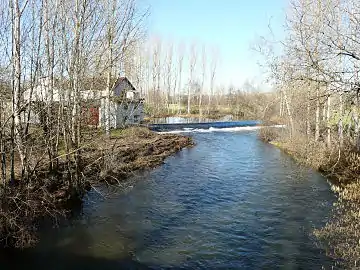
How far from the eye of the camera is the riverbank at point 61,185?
715 cm

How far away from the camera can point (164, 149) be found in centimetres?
2030

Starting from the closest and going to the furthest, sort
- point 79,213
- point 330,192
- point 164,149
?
point 79,213 → point 330,192 → point 164,149

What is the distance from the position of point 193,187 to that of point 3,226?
6.79m

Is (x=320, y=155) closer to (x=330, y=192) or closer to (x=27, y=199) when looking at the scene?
(x=330, y=192)

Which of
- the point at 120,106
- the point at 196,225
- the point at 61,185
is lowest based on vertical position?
the point at 196,225

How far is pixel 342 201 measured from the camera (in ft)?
34.0

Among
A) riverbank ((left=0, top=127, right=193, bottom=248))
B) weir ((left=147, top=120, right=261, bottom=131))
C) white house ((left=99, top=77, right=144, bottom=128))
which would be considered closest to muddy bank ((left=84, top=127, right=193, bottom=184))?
riverbank ((left=0, top=127, right=193, bottom=248))

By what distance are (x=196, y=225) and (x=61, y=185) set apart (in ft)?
14.6

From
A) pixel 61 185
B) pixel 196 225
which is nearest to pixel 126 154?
pixel 61 185

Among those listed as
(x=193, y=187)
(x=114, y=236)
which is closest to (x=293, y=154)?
(x=193, y=187)

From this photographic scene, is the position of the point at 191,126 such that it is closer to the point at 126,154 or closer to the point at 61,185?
the point at 126,154

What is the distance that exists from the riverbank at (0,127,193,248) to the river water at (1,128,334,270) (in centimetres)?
45

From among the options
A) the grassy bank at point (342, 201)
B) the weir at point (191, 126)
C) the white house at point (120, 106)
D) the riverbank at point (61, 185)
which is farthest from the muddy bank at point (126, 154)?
the weir at point (191, 126)

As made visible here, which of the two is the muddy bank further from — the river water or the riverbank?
the river water
